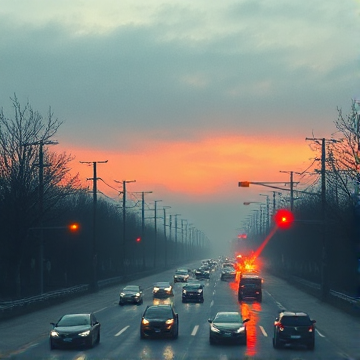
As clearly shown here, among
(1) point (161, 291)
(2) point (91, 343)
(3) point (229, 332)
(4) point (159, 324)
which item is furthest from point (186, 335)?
(1) point (161, 291)

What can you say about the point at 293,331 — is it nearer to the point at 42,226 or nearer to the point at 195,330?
the point at 195,330

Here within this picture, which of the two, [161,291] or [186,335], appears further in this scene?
[161,291]

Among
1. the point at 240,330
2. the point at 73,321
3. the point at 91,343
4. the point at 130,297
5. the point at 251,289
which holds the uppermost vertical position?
the point at 73,321

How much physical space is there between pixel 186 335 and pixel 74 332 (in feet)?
24.8

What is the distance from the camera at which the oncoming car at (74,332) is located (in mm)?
31703

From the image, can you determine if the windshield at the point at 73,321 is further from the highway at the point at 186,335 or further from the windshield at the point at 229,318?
the windshield at the point at 229,318

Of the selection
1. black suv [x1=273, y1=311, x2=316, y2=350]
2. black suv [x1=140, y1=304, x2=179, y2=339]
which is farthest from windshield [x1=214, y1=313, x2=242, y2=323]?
black suv [x1=140, y1=304, x2=179, y2=339]

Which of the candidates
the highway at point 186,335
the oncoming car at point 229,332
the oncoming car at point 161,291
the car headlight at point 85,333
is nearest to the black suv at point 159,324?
the highway at point 186,335

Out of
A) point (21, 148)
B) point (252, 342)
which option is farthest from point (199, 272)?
point (252, 342)

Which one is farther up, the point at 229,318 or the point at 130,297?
the point at 229,318

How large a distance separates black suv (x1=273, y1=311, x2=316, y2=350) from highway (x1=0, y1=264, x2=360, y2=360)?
38 centimetres

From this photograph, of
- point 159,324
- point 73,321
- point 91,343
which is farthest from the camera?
point 159,324

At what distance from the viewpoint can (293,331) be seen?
32.5 metres

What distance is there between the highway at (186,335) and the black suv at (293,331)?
1.25 feet
